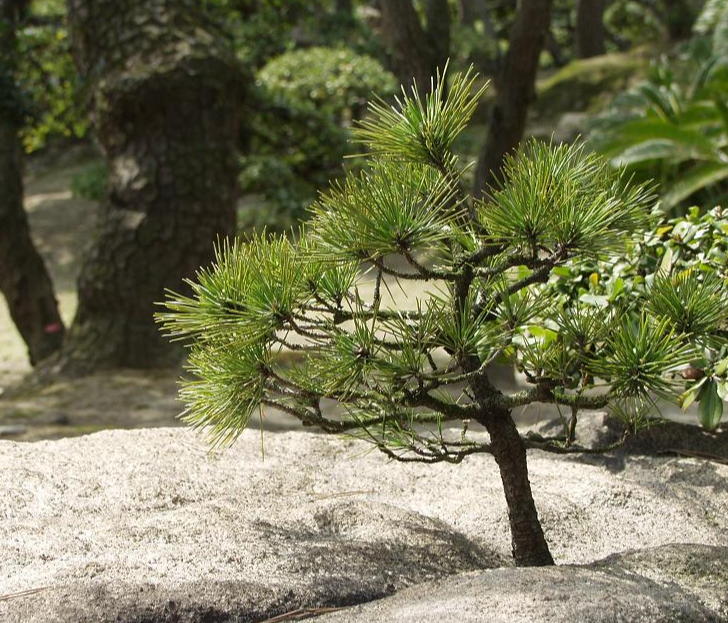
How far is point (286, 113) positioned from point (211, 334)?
601cm

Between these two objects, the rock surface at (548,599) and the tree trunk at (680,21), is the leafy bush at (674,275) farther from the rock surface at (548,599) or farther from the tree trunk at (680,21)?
the tree trunk at (680,21)

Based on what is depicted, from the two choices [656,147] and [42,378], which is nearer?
[42,378]

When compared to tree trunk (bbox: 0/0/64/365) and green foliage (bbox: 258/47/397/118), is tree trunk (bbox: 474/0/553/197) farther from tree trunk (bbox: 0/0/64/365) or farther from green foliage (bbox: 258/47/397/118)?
green foliage (bbox: 258/47/397/118)

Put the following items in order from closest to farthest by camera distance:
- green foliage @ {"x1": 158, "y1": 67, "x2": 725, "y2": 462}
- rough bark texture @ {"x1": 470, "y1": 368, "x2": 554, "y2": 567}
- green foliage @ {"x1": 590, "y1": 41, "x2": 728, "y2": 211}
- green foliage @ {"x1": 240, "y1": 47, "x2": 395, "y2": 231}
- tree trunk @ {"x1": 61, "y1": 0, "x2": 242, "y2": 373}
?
green foliage @ {"x1": 158, "y1": 67, "x2": 725, "y2": 462} → rough bark texture @ {"x1": 470, "y1": 368, "x2": 554, "y2": 567} → tree trunk @ {"x1": 61, "y1": 0, "x2": 242, "y2": 373} → green foliage @ {"x1": 240, "y1": 47, "x2": 395, "y2": 231} → green foliage @ {"x1": 590, "y1": 41, "x2": 728, "y2": 211}

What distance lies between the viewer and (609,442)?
353 cm

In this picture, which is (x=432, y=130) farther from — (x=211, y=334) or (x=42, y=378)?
(x=42, y=378)

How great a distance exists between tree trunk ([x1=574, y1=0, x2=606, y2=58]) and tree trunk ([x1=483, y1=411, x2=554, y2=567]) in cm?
1750

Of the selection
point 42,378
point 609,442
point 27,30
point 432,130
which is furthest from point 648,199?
point 27,30

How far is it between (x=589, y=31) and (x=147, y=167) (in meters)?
14.6

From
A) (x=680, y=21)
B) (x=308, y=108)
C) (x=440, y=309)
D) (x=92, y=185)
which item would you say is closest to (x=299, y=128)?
(x=308, y=108)

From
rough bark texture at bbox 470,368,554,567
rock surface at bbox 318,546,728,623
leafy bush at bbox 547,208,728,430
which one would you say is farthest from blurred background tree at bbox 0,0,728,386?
rock surface at bbox 318,546,728,623

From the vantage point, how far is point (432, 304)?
2264 mm

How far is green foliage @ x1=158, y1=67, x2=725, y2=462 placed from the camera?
7.13 feet

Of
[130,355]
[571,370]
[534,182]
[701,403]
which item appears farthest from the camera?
[130,355]
